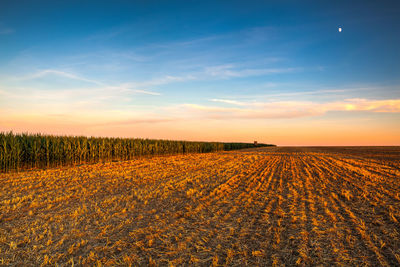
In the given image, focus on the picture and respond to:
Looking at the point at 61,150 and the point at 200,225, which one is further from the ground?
the point at 61,150

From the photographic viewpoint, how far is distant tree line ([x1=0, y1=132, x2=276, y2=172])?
17.1 metres

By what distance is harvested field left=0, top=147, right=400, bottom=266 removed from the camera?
16.0ft

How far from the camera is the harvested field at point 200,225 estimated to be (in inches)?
192

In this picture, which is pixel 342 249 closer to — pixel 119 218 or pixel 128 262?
pixel 128 262

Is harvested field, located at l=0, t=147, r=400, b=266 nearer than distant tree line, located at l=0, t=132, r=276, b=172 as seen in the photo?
Yes

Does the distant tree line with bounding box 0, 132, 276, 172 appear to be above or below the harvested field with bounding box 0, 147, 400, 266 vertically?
above

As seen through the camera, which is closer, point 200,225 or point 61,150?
point 200,225

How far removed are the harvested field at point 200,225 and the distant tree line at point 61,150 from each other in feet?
22.3

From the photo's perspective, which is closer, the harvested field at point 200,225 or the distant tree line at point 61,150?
the harvested field at point 200,225

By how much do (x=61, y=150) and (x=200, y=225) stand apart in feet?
59.5

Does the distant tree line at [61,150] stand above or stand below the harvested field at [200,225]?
above

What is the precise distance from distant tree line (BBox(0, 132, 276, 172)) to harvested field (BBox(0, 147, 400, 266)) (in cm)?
679

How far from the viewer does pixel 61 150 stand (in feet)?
66.6

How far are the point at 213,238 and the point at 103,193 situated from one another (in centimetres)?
659
